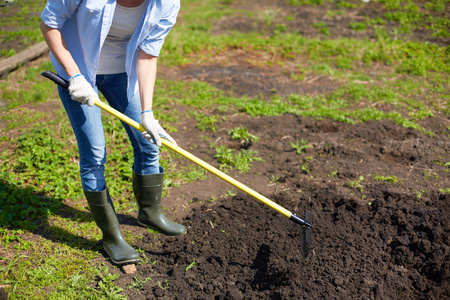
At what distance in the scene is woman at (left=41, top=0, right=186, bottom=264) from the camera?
220 cm

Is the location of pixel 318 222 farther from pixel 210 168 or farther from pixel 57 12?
pixel 57 12

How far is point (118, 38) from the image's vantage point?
2.46 meters

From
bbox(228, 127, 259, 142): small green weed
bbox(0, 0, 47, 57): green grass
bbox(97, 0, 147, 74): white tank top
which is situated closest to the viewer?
bbox(97, 0, 147, 74): white tank top

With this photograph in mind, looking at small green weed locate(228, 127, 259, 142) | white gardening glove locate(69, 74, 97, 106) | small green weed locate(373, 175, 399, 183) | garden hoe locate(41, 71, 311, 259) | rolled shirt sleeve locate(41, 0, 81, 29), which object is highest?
rolled shirt sleeve locate(41, 0, 81, 29)

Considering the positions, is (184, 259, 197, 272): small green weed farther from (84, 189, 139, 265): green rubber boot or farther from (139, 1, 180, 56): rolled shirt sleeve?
(139, 1, 180, 56): rolled shirt sleeve

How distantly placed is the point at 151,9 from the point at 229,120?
2.80 m

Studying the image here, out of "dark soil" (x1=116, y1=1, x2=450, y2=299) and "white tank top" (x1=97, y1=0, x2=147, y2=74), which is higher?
"white tank top" (x1=97, y1=0, x2=147, y2=74)

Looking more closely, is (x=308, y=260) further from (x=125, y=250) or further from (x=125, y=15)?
(x=125, y=15)

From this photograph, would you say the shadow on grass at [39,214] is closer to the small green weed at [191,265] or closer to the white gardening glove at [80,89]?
the small green weed at [191,265]

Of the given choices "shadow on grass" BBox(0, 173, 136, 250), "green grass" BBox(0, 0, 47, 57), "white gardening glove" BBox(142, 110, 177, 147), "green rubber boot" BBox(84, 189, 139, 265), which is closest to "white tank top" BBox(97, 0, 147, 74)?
"white gardening glove" BBox(142, 110, 177, 147)

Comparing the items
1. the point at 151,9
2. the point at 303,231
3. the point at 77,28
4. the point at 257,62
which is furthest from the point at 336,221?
the point at 257,62

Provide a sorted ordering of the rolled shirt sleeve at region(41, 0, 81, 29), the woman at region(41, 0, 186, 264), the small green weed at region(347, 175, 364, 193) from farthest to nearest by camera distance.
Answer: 1. the small green weed at region(347, 175, 364, 193)
2. the woman at region(41, 0, 186, 264)
3. the rolled shirt sleeve at region(41, 0, 81, 29)

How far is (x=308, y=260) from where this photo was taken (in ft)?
9.08

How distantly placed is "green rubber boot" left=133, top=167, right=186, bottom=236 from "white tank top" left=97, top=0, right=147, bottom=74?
0.88 m
